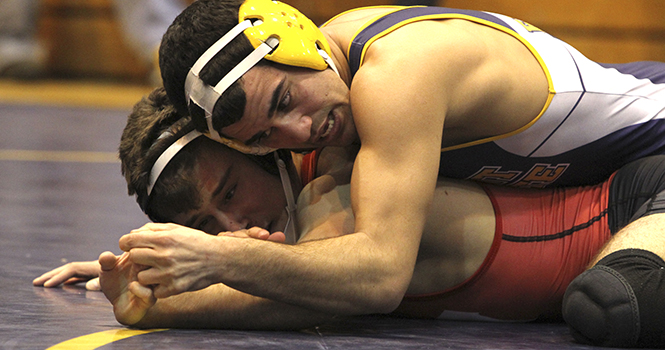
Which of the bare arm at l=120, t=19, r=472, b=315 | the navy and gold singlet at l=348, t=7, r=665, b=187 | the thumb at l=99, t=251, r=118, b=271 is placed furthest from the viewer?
the navy and gold singlet at l=348, t=7, r=665, b=187

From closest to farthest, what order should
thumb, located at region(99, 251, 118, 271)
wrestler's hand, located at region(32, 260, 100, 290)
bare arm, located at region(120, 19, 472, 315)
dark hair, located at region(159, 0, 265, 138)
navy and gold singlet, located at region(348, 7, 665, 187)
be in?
bare arm, located at region(120, 19, 472, 315), thumb, located at region(99, 251, 118, 271), dark hair, located at region(159, 0, 265, 138), navy and gold singlet, located at region(348, 7, 665, 187), wrestler's hand, located at region(32, 260, 100, 290)

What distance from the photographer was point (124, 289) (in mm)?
2250

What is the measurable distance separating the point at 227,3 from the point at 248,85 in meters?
0.27

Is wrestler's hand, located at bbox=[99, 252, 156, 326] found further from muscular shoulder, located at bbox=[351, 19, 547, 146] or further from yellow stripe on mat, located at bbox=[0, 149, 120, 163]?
yellow stripe on mat, located at bbox=[0, 149, 120, 163]

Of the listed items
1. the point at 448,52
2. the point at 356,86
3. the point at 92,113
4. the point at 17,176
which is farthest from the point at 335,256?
the point at 92,113

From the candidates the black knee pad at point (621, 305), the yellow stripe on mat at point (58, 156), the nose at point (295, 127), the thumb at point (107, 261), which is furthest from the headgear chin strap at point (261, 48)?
the yellow stripe on mat at point (58, 156)

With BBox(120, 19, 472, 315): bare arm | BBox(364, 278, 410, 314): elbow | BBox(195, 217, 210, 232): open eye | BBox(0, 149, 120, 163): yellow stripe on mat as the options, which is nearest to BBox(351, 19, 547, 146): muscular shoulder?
BBox(120, 19, 472, 315): bare arm

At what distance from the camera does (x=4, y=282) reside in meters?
2.69

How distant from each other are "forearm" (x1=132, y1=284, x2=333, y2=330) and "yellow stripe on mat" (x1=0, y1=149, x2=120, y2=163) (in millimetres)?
3609

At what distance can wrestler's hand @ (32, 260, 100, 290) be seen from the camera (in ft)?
8.96

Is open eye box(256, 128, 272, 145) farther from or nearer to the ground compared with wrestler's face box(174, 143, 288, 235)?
farther from the ground

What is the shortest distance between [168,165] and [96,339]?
27.3 inches

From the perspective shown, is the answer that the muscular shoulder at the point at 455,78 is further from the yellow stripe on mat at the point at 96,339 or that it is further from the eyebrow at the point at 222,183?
the yellow stripe on mat at the point at 96,339

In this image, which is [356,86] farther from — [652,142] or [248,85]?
[652,142]
